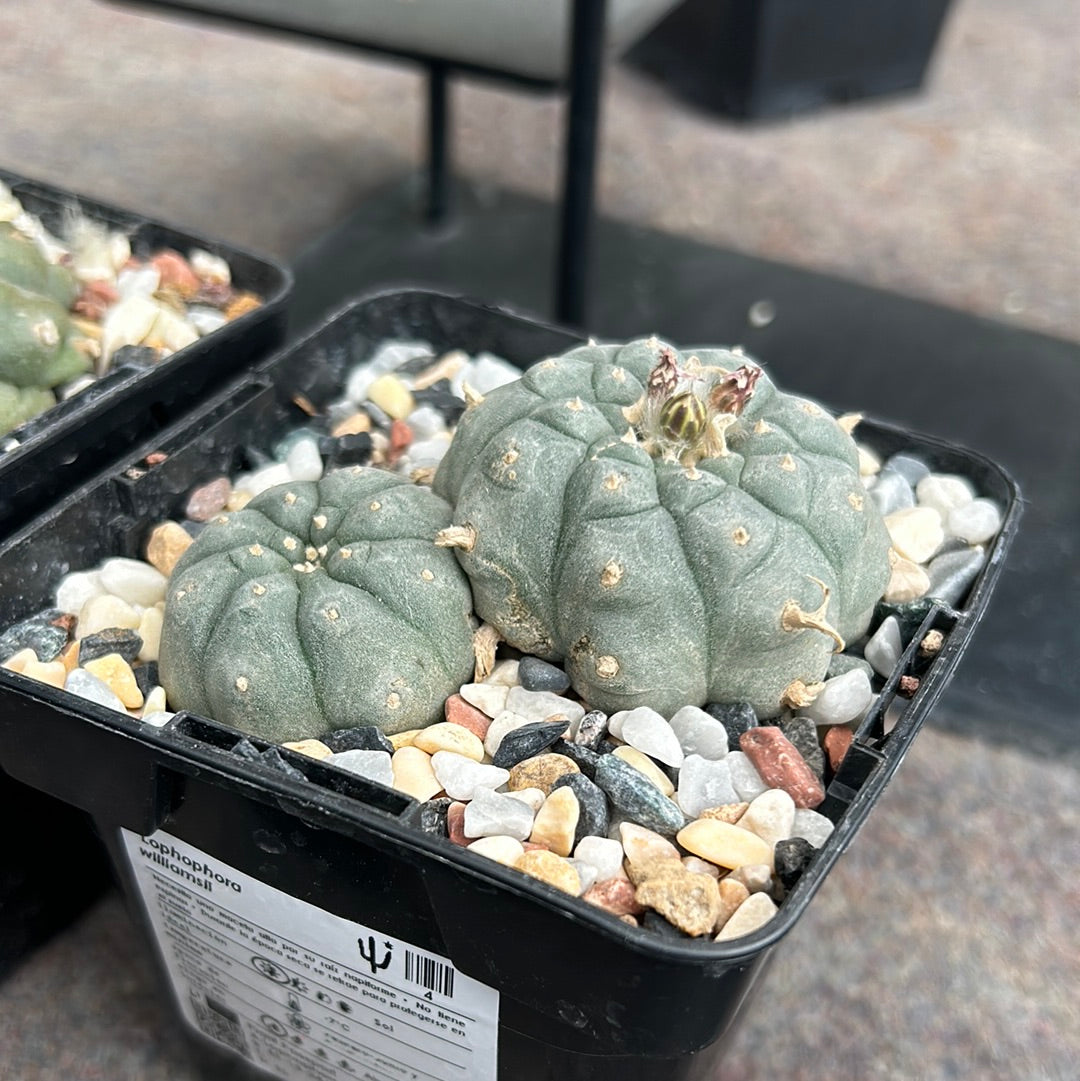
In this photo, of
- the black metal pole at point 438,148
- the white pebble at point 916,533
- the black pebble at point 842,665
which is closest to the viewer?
the black pebble at point 842,665

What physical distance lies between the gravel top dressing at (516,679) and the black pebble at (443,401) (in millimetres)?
208

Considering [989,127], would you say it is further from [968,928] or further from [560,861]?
[560,861]

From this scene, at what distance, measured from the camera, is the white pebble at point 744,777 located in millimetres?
752

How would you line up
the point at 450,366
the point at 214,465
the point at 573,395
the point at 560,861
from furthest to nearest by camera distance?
1. the point at 450,366
2. the point at 214,465
3. the point at 573,395
4. the point at 560,861

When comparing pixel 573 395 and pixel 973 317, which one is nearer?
pixel 573 395

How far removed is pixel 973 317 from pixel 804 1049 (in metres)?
1.33

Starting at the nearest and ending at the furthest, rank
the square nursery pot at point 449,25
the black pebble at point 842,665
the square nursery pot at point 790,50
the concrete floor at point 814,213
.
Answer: the black pebble at point 842,665 → the concrete floor at point 814,213 → the square nursery pot at point 449,25 → the square nursery pot at point 790,50

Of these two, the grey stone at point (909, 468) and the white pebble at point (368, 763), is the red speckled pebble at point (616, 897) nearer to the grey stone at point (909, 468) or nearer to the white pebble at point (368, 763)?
the white pebble at point (368, 763)

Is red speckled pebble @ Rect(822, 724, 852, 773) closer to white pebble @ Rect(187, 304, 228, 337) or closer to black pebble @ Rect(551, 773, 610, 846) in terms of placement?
black pebble @ Rect(551, 773, 610, 846)

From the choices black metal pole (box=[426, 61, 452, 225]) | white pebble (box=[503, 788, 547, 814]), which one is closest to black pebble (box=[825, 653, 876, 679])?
white pebble (box=[503, 788, 547, 814])

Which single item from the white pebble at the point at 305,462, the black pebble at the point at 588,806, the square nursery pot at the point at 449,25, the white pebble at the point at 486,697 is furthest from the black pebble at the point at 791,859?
the square nursery pot at the point at 449,25

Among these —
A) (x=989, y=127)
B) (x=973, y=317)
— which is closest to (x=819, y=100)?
(x=989, y=127)

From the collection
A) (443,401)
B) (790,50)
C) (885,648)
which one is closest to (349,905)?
(885,648)

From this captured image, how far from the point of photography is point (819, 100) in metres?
2.80
